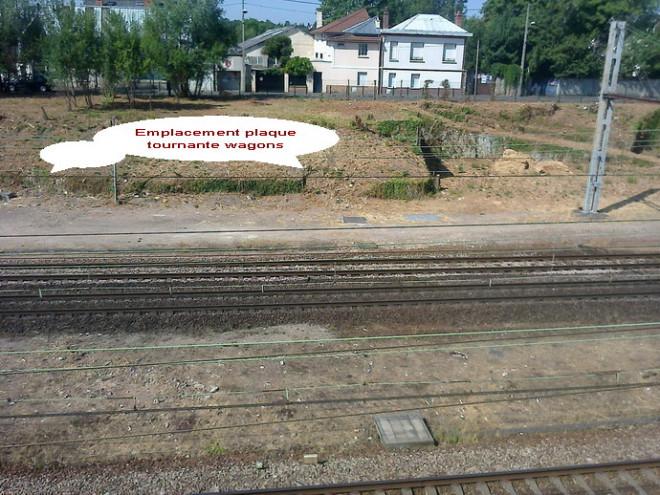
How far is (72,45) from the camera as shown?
1036 inches

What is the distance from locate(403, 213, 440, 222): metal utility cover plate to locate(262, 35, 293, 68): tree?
34613 millimetres

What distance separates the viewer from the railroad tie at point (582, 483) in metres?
6.32

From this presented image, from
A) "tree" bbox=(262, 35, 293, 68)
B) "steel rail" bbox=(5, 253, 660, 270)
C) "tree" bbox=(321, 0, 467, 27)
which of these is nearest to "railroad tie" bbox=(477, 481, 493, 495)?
"steel rail" bbox=(5, 253, 660, 270)

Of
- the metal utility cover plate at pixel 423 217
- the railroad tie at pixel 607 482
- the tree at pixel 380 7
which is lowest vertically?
the railroad tie at pixel 607 482

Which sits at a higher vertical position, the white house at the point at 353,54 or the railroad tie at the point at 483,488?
the white house at the point at 353,54

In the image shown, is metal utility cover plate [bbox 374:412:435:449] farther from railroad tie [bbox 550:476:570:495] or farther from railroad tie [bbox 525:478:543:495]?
railroad tie [bbox 550:476:570:495]

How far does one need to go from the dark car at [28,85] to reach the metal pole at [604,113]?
1192 inches

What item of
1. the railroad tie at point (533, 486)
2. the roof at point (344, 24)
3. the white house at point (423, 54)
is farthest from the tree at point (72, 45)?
the railroad tie at point (533, 486)

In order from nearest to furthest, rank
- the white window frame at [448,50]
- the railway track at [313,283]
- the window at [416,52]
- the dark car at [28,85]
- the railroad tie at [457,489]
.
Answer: the railroad tie at [457,489] → the railway track at [313,283] → the dark car at [28,85] → the window at [416,52] → the white window frame at [448,50]

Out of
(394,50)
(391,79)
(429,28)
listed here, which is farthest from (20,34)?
(429,28)

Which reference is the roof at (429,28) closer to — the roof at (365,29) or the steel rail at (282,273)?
the roof at (365,29)

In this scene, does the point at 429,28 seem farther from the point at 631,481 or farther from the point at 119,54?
the point at 631,481

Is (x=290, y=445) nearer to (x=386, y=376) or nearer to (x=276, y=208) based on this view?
(x=386, y=376)

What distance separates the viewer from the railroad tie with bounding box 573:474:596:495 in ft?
20.7
